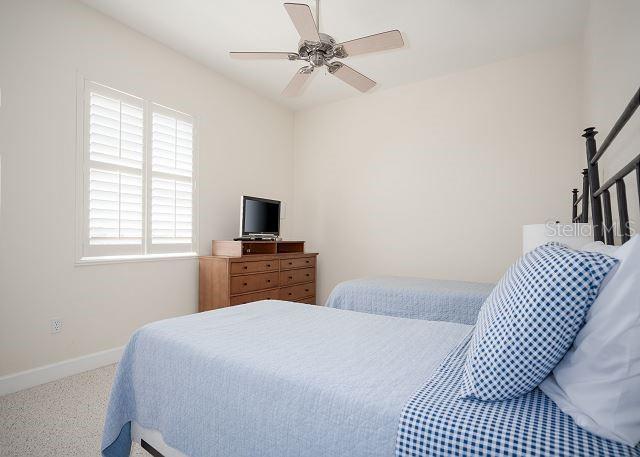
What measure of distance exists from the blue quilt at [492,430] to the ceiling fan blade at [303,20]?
1945 millimetres

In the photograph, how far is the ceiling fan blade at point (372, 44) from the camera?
2.12m

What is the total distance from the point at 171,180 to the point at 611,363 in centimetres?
348

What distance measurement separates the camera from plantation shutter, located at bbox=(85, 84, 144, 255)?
283 cm

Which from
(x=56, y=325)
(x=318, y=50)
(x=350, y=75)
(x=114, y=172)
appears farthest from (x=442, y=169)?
(x=56, y=325)

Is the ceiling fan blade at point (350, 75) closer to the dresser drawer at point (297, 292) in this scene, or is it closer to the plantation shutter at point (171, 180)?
the plantation shutter at point (171, 180)

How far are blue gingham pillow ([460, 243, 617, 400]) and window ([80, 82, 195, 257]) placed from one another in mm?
2955

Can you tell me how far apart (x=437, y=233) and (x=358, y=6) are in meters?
2.41

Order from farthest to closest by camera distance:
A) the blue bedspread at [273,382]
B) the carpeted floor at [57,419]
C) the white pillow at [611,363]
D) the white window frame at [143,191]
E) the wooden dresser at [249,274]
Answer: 1. the wooden dresser at [249,274]
2. the white window frame at [143,191]
3. the carpeted floor at [57,419]
4. the blue bedspread at [273,382]
5. the white pillow at [611,363]

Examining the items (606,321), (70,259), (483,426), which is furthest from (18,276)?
(606,321)

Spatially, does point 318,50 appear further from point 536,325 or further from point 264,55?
point 536,325

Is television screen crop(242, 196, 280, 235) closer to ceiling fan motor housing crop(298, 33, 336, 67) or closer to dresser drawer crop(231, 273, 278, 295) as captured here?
dresser drawer crop(231, 273, 278, 295)

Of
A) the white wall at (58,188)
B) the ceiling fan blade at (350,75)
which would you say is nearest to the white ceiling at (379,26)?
the white wall at (58,188)

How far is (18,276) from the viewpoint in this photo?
240 centimetres

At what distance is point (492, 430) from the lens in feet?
2.55
